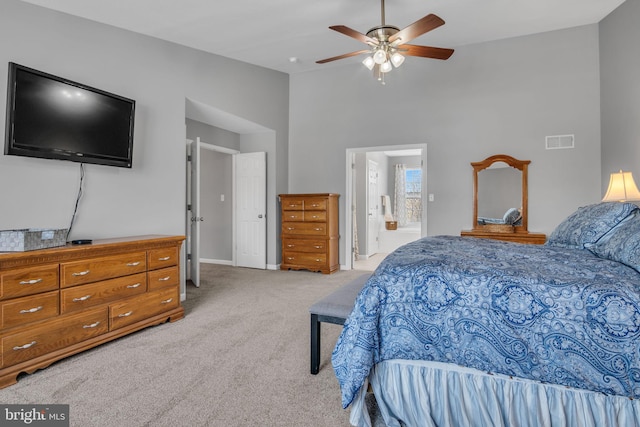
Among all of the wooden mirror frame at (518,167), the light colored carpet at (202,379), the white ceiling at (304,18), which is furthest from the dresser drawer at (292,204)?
the wooden mirror frame at (518,167)

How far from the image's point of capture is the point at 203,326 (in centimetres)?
298

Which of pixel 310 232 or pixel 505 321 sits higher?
pixel 310 232

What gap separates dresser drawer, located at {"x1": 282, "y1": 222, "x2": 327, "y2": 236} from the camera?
5266 millimetres

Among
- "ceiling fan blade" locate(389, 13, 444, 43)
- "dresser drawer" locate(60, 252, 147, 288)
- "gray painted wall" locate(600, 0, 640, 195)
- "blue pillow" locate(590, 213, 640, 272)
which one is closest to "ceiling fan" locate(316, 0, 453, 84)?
"ceiling fan blade" locate(389, 13, 444, 43)

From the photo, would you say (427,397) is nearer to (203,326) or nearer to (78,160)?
(203,326)

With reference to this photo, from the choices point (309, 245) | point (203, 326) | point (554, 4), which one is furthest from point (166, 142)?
point (554, 4)

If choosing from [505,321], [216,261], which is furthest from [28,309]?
[216,261]

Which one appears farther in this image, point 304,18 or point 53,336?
point 304,18

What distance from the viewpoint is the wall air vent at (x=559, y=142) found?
432 centimetres

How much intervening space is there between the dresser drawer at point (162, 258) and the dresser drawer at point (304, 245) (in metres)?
2.49

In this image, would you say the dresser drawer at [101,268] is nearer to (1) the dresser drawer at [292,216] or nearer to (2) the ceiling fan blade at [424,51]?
(1) the dresser drawer at [292,216]

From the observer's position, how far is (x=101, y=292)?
2510mm

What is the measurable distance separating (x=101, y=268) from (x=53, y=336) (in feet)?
1.70

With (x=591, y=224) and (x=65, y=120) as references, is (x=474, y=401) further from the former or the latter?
(x=65, y=120)
